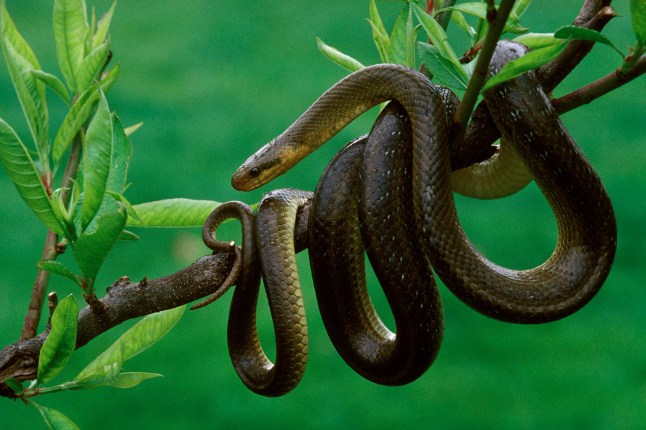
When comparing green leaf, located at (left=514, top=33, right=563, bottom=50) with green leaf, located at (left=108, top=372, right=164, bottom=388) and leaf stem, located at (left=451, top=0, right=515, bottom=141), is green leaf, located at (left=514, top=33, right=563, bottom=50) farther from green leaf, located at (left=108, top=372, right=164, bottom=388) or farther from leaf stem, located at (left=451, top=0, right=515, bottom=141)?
green leaf, located at (left=108, top=372, right=164, bottom=388)

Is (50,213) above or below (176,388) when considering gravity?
above

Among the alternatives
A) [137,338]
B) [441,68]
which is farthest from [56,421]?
[441,68]

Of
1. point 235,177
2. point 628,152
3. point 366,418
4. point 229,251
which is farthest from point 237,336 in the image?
point 628,152

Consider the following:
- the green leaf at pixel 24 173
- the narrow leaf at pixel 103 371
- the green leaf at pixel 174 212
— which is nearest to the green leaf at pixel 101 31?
the green leaf at pixel 174 212

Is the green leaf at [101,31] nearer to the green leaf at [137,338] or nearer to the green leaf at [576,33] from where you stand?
the green leaf at [137,338]

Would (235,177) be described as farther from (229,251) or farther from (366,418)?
(366,418)

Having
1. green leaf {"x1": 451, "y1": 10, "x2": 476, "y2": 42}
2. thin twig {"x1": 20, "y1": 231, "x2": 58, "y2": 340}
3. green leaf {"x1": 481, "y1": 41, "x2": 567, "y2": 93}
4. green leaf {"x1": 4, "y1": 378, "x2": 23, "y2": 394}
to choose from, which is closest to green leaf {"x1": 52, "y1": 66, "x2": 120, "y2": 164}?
thin twig {"x1": 20, "y1": 231, "x2": 58, "y2": 340}

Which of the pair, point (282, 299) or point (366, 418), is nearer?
point (282, 299)
